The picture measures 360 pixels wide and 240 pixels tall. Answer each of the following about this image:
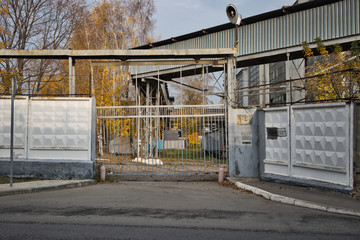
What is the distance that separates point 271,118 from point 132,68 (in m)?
13.6

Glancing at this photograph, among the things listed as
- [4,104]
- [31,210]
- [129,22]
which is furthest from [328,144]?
[129,22]

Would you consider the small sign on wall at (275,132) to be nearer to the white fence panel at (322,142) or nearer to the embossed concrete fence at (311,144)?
the embossed concrete fence at (311,144)

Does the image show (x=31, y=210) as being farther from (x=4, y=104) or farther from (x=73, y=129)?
(x=4, y=104)

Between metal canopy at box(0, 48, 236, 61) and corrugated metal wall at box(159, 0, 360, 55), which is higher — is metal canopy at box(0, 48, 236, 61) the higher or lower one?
the lower one

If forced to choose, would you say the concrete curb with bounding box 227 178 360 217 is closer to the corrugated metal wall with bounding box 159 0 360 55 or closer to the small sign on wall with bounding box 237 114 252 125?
the small sign on wall with bounding box 237 114 252 125

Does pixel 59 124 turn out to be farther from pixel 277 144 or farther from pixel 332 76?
pixel 332 76

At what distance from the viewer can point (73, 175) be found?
1097cm

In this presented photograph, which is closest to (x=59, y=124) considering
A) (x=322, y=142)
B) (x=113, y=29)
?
(x=322, y=142)

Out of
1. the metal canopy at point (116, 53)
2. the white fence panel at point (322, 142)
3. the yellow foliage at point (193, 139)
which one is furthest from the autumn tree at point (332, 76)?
the yellow foliage at point (193, 139)

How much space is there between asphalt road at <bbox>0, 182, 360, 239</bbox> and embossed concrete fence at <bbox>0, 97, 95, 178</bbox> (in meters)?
2.22

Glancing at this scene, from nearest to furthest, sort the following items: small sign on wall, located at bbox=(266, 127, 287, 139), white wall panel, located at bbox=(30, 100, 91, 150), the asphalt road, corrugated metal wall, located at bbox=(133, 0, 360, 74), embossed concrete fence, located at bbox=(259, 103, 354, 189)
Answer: the asphalt road < embossed concrete fence, located at bbox=(259, 103, 354, 189) < small sign on wall, located at bbox=(266, 127, 287, 139) < white wall panel, located at bbox=(30, 100, 91, 150) < corrugated metal wall, located at bbox=(133, 0, 360, 74)

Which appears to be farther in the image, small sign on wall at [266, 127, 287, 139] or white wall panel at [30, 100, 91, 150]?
white wall panel at [30, 100, 91, 150]

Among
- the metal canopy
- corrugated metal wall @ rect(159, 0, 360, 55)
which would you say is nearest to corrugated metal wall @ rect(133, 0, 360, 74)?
corrugated metal wall @ rect(159, 0, 360, 55)

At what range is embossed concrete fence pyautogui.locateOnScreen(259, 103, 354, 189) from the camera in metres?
8.23
